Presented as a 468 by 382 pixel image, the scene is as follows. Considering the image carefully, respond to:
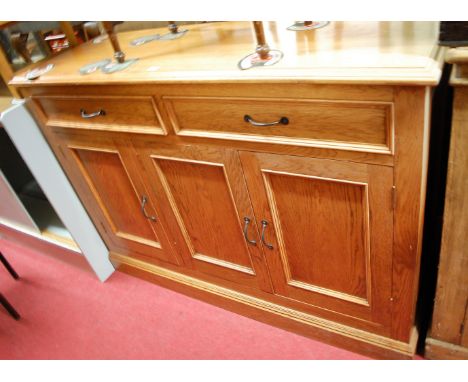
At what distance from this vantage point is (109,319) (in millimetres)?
1579

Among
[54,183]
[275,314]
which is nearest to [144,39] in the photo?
[54,183]

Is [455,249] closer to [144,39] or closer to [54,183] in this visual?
[144,39]

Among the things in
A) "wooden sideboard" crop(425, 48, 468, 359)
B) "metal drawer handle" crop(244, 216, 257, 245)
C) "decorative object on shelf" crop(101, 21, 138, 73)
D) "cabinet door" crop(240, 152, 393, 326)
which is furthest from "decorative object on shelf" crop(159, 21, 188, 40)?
"wooden sideboard" crop(425, 48, 468, 359)

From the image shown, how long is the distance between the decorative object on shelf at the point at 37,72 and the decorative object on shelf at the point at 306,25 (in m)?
Answer: 0.79

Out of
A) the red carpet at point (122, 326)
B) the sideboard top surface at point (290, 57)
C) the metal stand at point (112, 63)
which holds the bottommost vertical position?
the red carpet at point (122, 326)

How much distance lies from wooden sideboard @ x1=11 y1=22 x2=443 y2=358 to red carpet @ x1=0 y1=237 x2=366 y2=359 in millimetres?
71

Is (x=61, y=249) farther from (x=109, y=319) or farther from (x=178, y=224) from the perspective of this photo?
(x=178, y=224)

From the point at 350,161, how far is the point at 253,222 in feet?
1.25

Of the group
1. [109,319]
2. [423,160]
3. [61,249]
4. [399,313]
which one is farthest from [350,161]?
Answer: [61,249]

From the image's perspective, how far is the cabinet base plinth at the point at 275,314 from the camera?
1151mm

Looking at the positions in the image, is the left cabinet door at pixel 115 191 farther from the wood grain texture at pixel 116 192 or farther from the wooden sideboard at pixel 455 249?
the wooden sideboard at pixel 455 249

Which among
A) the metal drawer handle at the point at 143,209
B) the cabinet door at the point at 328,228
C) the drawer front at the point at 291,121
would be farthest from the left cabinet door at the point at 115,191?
the cabinet door at the point at 328,228

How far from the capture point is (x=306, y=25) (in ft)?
3.25

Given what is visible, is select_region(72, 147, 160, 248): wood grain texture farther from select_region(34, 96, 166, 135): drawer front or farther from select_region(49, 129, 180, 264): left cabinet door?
select_region(34, 96, 166, 135): drawer front
